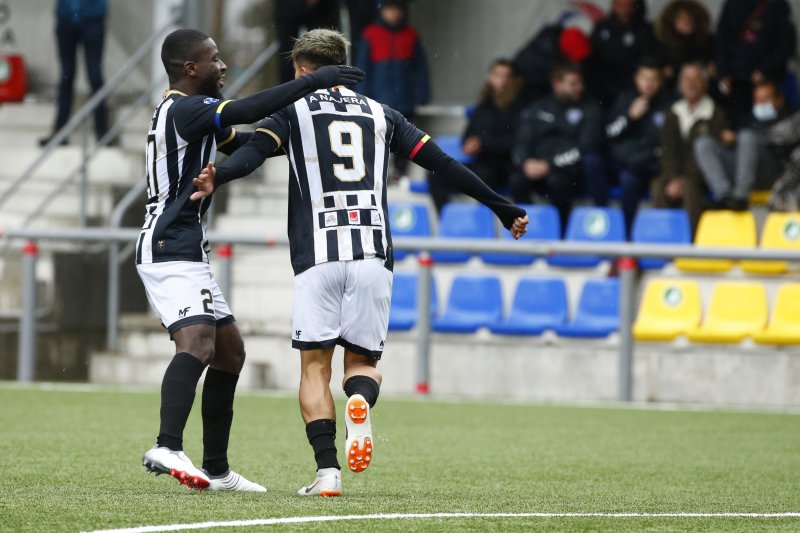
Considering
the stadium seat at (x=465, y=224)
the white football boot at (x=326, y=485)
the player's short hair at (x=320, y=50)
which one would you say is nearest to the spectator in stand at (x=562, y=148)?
the stadium seat at (x=465, y=224)

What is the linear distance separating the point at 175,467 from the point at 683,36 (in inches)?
396

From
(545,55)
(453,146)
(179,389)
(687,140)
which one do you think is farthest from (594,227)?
(179,389)

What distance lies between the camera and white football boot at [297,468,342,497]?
5762 millimetres

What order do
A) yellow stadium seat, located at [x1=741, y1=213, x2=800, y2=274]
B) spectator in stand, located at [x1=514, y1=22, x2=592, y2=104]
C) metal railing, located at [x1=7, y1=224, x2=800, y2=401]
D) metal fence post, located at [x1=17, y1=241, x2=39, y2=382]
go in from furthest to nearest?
1. spectator in stand, located at [x1=514, y1=22, x2=592, y2=104]
2. yellow stadium seat, located at [x1=741, y1=213, x2=800, y2=274]
3. metal fence post, located at [x1=17, y1=241, x2=39, y2=382]
4. metal railing, located at [x1=7, y1=224, x2=800, y2=401]

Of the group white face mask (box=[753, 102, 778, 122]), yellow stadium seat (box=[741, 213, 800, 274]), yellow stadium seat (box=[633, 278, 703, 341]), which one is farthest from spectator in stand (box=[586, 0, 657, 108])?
yellow stadium seat (box=[633, 278, 703, 341])

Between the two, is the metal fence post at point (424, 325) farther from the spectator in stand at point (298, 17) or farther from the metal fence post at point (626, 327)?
the spectator in stand at point (298, 17)

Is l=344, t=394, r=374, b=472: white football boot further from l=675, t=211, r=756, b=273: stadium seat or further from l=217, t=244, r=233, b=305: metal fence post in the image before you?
l=675, t=211, r=756, b=273: stadium seat

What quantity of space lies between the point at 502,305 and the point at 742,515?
7850 mm

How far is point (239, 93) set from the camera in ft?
52.6

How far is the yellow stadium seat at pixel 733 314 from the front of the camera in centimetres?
1213

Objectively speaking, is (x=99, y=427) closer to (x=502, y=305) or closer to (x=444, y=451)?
(x=444, y=451)

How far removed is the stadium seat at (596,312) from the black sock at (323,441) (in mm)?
6453

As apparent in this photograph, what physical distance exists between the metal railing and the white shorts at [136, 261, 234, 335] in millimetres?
5847

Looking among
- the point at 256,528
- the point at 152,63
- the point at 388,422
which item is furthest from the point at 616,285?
→ the point at 256,528
